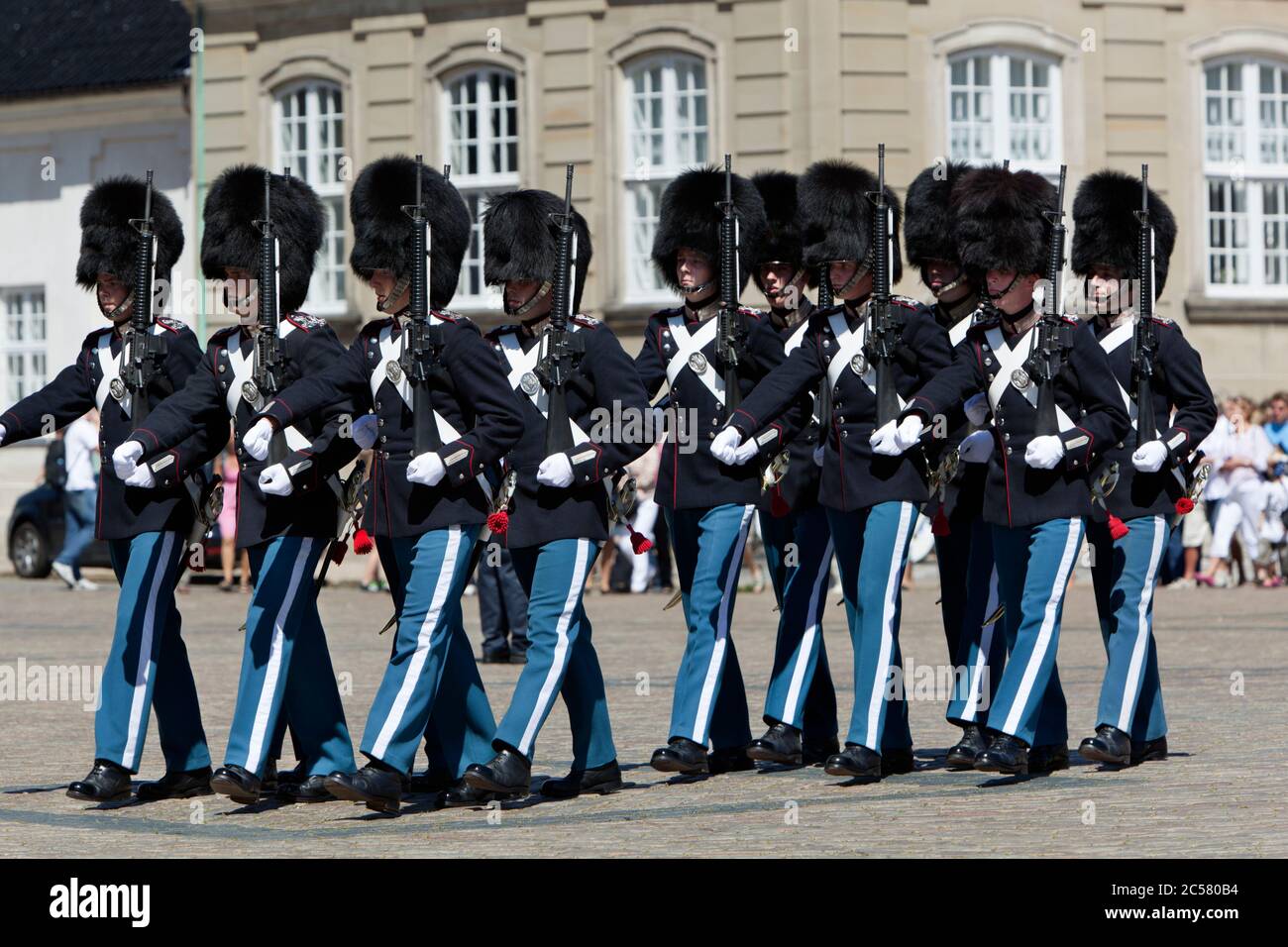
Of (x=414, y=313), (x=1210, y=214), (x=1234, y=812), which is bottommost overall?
(x=1234, y=812)

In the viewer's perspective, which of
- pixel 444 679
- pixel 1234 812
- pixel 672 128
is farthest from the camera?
pixel 672 128

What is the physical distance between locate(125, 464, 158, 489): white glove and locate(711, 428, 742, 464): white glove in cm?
191

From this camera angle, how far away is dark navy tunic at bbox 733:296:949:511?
920 cm

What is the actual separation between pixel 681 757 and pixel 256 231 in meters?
2.31

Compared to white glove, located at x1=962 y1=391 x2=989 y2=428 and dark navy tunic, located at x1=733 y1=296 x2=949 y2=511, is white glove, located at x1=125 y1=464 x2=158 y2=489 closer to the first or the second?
dark navy tunic, located at x1=733 y1=296 x2=949 y2=511

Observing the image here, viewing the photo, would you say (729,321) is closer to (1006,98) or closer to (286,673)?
(286,673)

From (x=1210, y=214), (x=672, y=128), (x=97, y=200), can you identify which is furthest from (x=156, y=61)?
(x=97, y=200)

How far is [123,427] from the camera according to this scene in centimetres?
914

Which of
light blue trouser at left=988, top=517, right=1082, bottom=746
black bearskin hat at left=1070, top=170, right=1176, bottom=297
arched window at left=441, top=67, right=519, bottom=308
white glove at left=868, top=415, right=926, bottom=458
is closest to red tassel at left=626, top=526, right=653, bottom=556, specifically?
white glove at left=868, top=415, right=926, bottom=458

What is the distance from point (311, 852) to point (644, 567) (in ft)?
47.5

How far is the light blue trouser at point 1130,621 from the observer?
934cm

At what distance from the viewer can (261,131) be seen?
26.7 meters

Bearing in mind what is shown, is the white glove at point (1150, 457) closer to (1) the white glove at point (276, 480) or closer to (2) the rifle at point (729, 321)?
(2) the rifle at point (729, 321)

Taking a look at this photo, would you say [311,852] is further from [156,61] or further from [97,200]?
[156,61]
